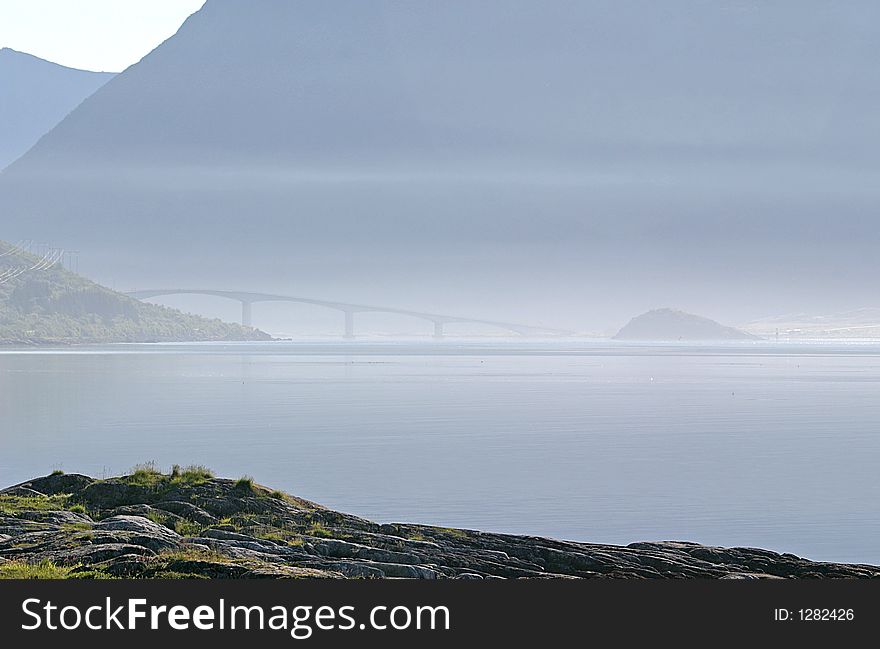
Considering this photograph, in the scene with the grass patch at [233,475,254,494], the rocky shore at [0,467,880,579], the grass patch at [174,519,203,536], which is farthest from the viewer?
the grass patch at [233,475,254,494]

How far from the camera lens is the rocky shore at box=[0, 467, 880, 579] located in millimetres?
17453

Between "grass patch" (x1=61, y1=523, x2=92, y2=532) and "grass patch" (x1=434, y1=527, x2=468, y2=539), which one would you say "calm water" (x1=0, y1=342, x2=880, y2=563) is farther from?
"grass patch" (x1=61, y1=523, x2=92, y2=532)

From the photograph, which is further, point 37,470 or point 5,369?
point 5,369

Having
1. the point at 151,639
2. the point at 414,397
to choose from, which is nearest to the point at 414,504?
the point at 151,639

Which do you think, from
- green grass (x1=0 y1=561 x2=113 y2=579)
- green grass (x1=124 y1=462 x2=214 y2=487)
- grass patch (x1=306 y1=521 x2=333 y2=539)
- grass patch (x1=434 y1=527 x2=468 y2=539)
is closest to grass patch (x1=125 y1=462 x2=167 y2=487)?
green grass (x1=124 y1=462 x2=214 y2=487)

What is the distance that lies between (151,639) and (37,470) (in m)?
28.2

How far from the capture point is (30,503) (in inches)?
961

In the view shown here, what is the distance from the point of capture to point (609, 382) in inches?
3858

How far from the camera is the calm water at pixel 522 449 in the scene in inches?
1196

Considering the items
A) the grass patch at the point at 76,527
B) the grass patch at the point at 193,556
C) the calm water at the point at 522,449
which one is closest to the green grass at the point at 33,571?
the grass patch at the point at 193,556

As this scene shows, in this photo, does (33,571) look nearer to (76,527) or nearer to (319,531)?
(76,527)

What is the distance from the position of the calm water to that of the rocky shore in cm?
565

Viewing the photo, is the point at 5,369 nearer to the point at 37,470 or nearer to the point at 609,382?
the point at 609,382

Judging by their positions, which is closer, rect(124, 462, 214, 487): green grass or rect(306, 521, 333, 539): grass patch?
rect(306, 521, 333, 539): grass patch
